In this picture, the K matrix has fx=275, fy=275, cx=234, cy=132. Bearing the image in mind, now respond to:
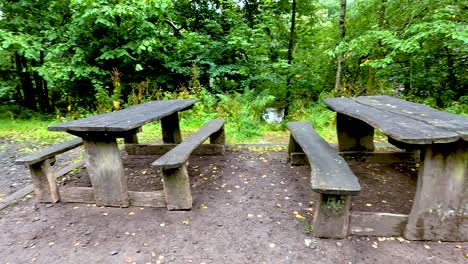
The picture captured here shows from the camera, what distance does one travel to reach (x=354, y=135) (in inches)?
140

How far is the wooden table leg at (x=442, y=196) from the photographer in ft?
6.01

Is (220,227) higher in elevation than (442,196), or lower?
lower

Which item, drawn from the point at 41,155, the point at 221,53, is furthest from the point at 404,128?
the point at 221,53

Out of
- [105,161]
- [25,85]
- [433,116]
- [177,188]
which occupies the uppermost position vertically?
[25,85]

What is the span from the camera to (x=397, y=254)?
1.87 metres

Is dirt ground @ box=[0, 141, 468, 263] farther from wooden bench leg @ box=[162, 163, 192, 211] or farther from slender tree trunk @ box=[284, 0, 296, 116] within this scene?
slender tree trunk @ box=[284, 0, 296, 116]

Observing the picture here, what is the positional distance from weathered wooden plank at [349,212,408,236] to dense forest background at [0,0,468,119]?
140 inches

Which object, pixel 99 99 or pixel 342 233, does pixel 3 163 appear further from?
pixel 342 233

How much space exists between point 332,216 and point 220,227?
876 millimetres

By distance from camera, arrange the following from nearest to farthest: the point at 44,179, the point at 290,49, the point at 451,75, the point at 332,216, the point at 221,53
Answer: the point at 332,216 < the point at 44,179 < the point at 451,75 < the point at 221,53 < the point at 290,49

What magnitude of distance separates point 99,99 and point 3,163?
8.10 feet

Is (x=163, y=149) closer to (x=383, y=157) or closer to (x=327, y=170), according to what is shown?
(x=327, y=170)

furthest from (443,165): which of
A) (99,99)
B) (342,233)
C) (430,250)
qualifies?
(99,99)

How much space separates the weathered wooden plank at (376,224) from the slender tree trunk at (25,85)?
817cm
